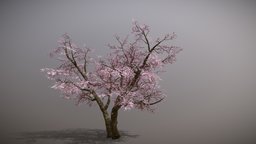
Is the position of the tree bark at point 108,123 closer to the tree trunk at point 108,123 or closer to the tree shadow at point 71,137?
the tree trunk at point 108,123

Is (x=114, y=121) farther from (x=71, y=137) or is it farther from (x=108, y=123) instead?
(x=71, y=137)

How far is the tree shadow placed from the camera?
20.7 feet

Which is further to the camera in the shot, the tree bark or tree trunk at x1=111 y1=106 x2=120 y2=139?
the tree bark

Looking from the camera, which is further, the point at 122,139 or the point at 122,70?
the point at 122,139

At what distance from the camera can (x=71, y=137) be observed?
6574 millimetres

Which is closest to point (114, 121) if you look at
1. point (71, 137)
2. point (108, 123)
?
point (108, 123)

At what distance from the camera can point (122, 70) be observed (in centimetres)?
598

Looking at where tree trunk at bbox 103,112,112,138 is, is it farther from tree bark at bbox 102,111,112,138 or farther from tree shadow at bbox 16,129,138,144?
tree shadow at bbox 16,129,138,144

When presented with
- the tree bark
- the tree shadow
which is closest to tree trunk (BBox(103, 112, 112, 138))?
the tree bark

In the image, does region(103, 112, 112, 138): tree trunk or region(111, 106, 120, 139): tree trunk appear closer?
region(111, 106, 120, 139): tree trunk

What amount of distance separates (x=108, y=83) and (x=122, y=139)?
116 centimetres

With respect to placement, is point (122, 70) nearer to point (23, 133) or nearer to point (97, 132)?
point (97, 132)

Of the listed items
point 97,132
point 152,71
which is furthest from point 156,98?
point 97,132

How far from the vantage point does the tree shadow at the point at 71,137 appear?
6303 mm
